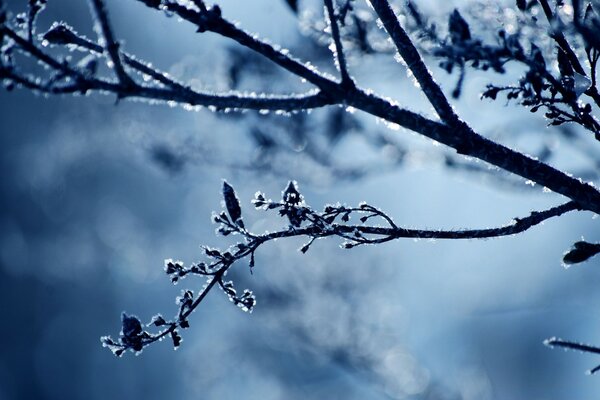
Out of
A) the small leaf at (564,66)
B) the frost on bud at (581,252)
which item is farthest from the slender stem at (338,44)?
the frost on bud at (581,252)

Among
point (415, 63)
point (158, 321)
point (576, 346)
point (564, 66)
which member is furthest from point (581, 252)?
point (158, 321)

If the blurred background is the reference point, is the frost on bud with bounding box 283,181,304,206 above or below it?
below

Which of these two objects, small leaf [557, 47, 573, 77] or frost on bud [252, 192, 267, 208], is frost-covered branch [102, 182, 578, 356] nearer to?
frost on bud [252, 192, 267, 208]

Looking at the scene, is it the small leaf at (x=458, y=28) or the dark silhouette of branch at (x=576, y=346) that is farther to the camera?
the dark silhouette of branch at (x=576, y=346)

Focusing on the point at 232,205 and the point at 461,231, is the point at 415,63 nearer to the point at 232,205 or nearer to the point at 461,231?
the point at 461,231

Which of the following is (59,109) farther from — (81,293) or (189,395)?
(189,395)

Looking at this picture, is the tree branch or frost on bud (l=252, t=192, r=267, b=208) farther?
frost on bud (l=252, t=192, r=267, b=208)

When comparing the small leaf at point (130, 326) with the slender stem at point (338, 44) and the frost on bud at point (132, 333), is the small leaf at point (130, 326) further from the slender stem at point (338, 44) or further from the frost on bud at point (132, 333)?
the slender stem at point (338, 44)

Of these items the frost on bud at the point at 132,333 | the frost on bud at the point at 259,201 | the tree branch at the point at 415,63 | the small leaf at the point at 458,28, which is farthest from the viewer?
the frost on bud at the point at 259,201

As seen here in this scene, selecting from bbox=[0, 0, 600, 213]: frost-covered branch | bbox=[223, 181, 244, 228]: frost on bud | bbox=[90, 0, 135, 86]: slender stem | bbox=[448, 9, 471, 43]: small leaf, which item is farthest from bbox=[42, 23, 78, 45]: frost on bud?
bbox=[448, 9, 471, 43]: small leaf
